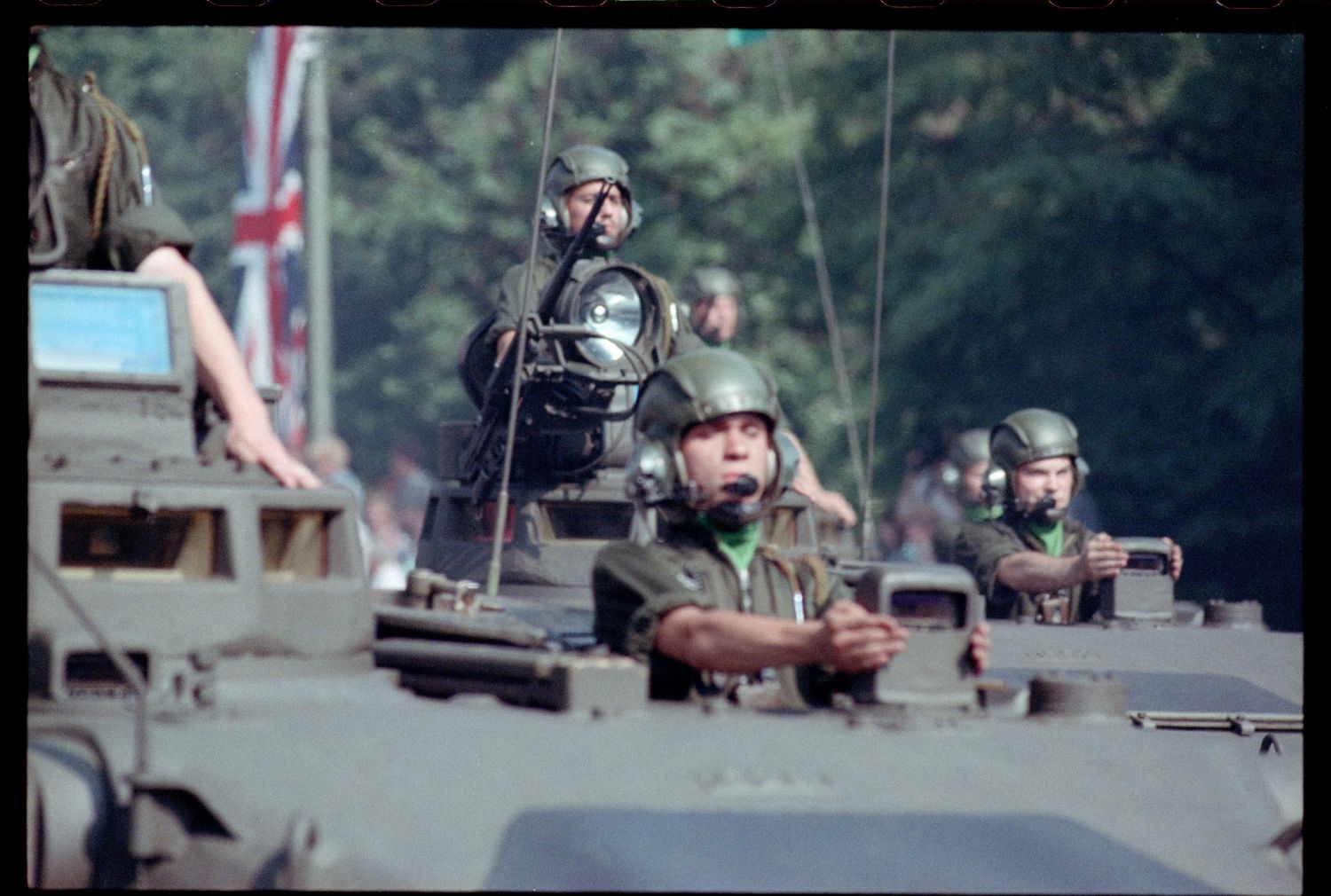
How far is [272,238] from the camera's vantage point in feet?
71.6

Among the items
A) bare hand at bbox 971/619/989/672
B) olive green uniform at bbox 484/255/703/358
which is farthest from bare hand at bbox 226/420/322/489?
olive green uniform at bbox 484/255/703/358

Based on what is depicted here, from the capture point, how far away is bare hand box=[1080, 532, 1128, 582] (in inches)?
351

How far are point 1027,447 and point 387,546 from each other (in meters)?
11.0

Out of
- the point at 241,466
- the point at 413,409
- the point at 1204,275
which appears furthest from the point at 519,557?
the point at 413,409

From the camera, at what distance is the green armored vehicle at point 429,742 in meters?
5.44

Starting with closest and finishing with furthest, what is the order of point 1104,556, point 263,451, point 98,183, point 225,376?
point 263,451
point 225,376
point 98,183
point 1104,556

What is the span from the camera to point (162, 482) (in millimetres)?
6348

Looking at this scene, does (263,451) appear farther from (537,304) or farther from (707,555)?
(537,304)

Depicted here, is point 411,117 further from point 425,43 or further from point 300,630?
point 300,630

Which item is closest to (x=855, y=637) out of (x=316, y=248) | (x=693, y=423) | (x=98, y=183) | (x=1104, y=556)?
(x=693, y=423)

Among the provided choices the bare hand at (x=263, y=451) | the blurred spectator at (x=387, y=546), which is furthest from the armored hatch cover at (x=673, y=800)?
the blurred spectator at (x=387, y=546)

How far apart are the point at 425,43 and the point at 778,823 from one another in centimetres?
2730

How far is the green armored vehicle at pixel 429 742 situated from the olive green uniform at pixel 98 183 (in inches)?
21.9

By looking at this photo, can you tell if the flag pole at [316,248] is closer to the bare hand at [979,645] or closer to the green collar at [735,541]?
the green collar at [735,541]
